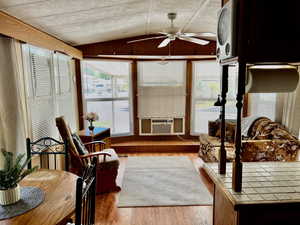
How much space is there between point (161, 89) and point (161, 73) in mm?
387

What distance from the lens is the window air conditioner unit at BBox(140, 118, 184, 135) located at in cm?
571

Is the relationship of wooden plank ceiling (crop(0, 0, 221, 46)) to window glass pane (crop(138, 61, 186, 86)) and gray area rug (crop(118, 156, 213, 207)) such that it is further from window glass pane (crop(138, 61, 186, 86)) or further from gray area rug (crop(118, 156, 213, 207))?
gray area rug (crop(118, 156, 213, 207))

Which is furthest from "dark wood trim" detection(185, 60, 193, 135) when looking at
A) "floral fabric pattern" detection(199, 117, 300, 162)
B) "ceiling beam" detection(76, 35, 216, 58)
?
"floral fabric pattern" detection(199, 117, 300, 162)

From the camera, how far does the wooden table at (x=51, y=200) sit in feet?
4.64

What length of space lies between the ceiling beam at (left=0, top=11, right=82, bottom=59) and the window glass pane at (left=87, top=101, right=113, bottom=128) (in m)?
1.60

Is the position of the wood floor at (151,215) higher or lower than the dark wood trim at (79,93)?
lower

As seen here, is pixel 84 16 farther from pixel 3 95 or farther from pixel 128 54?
pixel 128 54

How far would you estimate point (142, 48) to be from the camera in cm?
502

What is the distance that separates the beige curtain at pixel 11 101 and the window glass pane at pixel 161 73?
3.21 meters

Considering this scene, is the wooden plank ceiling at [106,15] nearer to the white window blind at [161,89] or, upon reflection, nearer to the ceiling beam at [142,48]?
the ceiling beam at [142,48]

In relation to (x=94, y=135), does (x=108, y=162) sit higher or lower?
lower

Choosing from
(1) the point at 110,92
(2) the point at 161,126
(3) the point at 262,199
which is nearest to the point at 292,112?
(2) the point at 161,126

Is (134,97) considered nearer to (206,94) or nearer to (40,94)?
(206,94)

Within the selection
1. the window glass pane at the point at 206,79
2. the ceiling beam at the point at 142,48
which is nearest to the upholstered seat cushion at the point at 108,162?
the ceiling beam at the point at 142,48
